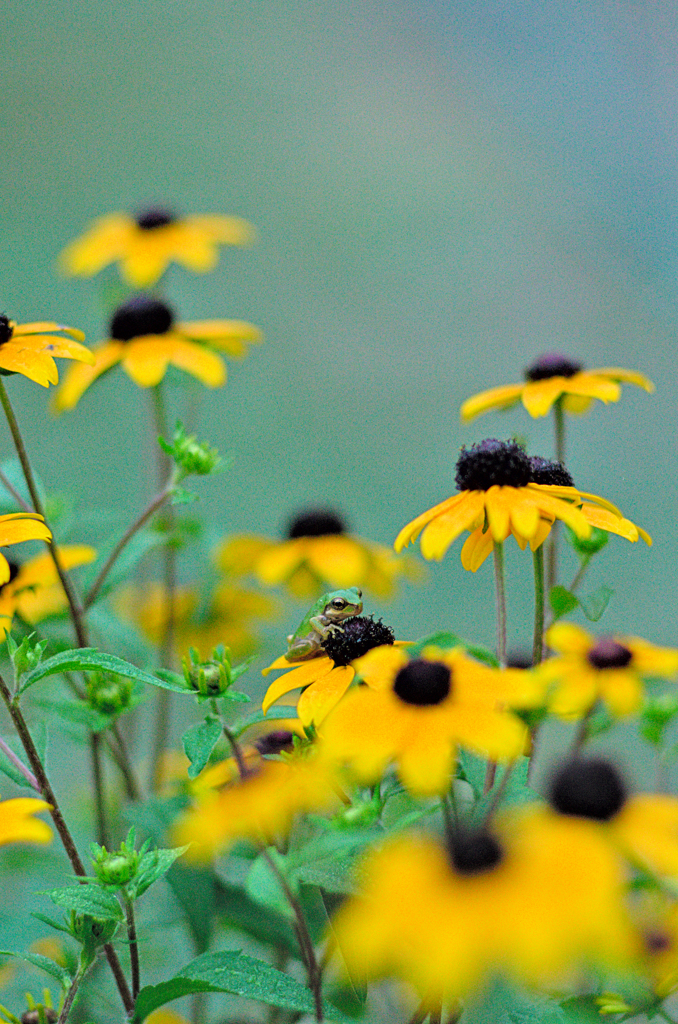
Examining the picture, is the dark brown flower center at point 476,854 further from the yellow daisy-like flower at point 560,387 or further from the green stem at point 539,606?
the yellow daisy-like flower at point 560,387

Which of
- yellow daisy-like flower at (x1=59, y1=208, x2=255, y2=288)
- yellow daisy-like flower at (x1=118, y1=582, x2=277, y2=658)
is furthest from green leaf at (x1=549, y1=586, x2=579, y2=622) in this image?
yellow daisy-like flower at (x1=59, y1=208, x2=255, y2=288)

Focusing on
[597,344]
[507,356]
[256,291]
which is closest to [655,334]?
[597,344]

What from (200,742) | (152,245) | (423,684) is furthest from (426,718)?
(152,245)

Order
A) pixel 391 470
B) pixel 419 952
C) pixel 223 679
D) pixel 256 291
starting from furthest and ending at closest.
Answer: pixel 256 291
pixel 391 470
pixel 223 679
pixel 419 952

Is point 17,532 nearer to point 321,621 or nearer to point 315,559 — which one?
point 321,621

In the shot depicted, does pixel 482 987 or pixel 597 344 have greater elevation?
pixel 597 344

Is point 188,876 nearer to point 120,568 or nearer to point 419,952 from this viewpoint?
point 120,568

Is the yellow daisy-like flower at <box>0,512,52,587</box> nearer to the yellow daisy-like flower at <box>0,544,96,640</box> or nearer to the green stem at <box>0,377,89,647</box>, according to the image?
the green stem at <box>0,377,89,647</box>

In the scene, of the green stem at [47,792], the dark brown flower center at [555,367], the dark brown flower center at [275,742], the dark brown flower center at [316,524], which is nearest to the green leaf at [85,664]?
the green stem at [47,792]
